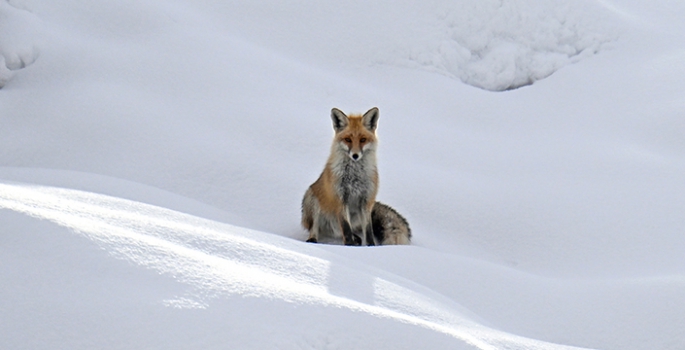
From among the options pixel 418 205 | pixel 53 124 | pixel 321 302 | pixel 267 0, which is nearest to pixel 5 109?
pixel 53 124

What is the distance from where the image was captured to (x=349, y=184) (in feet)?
18.3

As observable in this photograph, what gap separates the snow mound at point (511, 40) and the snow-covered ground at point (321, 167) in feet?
0.09

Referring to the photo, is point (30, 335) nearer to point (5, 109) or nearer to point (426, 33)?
point (5, 109)

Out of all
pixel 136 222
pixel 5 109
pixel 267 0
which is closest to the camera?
pixel 136 222

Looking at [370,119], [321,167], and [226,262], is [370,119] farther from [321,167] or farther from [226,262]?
[226,262]

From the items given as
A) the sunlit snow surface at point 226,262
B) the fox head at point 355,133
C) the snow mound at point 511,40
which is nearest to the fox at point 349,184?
the fox head at point 355,133

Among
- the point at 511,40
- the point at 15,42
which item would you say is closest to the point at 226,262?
the point at 15,42

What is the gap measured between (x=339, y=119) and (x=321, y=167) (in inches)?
40.0

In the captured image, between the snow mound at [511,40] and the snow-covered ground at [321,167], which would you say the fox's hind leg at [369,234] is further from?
the snow mound at [511,40]

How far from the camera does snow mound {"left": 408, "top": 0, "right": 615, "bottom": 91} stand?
8.23m

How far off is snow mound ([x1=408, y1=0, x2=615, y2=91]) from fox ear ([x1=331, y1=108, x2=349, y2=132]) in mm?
2936

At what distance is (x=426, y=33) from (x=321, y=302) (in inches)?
251

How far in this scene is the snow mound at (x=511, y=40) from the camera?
823 centimetres

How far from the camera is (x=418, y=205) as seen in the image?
613 cm
